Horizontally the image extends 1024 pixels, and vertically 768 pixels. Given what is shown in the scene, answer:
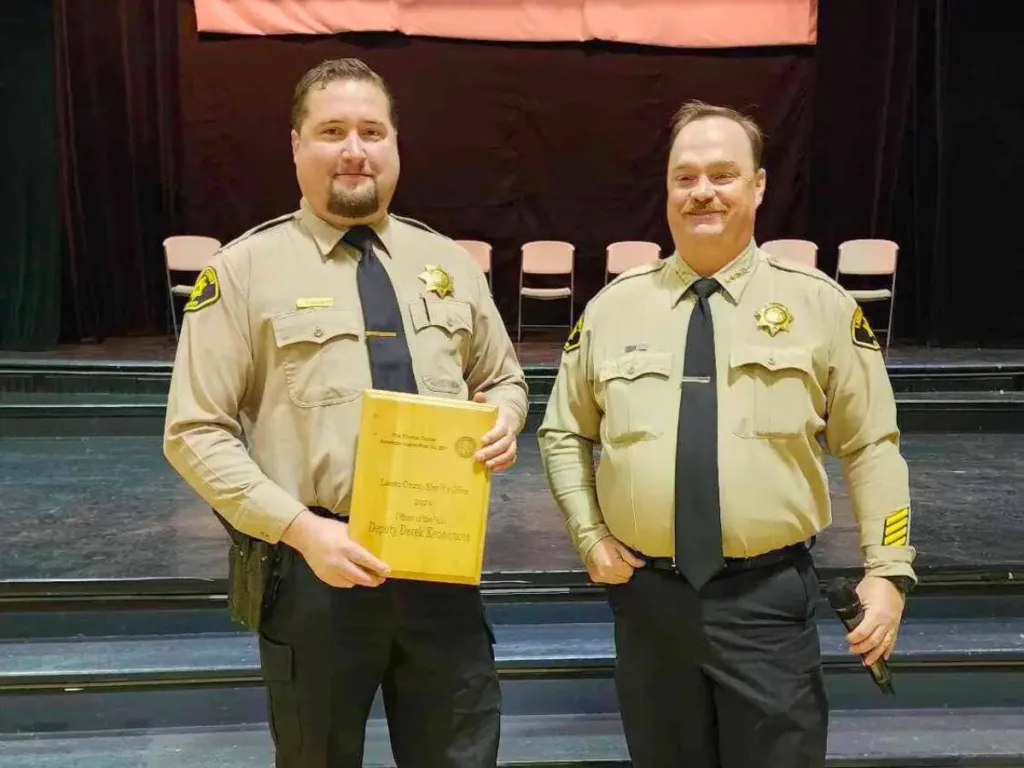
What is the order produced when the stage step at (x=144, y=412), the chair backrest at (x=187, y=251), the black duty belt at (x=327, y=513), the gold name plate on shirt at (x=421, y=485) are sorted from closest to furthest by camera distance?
the gold name plate on shirt at (x=421, y=485) → the black duty belt at (x=327, y=513) → the stage step at (x=144, y=412) → the chair backrest at (x=187, y=251)

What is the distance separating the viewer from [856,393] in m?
1.43

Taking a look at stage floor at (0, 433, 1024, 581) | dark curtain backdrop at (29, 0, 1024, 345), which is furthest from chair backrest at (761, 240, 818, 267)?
stage floor at (0, 433, 1024, 581)

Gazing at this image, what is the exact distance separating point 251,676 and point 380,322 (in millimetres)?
1276

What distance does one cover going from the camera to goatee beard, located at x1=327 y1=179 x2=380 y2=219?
1.41 meters

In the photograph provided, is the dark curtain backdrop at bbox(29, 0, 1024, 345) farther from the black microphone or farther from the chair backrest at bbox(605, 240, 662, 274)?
the black microphone

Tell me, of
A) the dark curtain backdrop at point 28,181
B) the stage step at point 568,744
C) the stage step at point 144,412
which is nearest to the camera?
the stage step at point 568,744

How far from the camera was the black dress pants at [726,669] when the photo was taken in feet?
4.52

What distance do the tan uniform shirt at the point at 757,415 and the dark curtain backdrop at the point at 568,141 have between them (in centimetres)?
529

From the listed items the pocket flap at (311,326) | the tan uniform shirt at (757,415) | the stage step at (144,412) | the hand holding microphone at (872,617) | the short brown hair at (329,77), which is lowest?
the stage step at (144,412)

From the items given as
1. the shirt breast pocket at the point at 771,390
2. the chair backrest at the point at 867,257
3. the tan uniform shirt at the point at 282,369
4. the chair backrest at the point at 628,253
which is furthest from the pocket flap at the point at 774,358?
the chair backrest at the point at 867,257

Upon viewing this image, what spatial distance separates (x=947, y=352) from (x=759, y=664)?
5235 mm

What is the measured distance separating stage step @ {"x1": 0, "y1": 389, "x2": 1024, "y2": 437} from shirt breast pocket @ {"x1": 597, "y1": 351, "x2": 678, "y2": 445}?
2.94 meters

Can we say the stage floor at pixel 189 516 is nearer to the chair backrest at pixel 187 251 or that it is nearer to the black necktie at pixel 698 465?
the black necktie at pixel 698 465

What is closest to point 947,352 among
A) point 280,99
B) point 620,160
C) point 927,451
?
point 927,451
